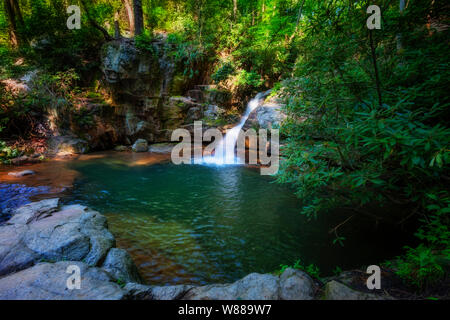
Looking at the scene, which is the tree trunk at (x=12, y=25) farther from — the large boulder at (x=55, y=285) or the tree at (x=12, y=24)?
the large boulder at (x=55, y=285)

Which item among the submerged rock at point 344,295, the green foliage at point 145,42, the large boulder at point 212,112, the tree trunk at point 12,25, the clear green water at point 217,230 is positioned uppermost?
the tree trunk at point 12,25

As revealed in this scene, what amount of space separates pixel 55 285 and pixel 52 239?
123 cm

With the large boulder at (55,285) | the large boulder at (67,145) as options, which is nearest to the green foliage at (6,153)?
the large boulder at (67,145)

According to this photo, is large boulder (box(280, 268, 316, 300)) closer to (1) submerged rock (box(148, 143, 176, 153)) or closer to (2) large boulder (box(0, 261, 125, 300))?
(2) large boulder (box(0, 261, 125, 300))

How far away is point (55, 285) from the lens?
7.25ft

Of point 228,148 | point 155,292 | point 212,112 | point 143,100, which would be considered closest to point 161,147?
point 143,100

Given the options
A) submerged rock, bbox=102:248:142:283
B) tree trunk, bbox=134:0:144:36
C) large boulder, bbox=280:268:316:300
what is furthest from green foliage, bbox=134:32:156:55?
large boulder, bbox=280:268:316:300

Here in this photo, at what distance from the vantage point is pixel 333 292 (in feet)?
6.72

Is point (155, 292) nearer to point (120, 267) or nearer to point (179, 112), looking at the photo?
point (120, 267)

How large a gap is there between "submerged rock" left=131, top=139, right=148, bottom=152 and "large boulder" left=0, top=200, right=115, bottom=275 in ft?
30.7

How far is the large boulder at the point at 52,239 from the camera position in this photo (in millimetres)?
2834

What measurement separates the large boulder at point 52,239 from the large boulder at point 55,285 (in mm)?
355
